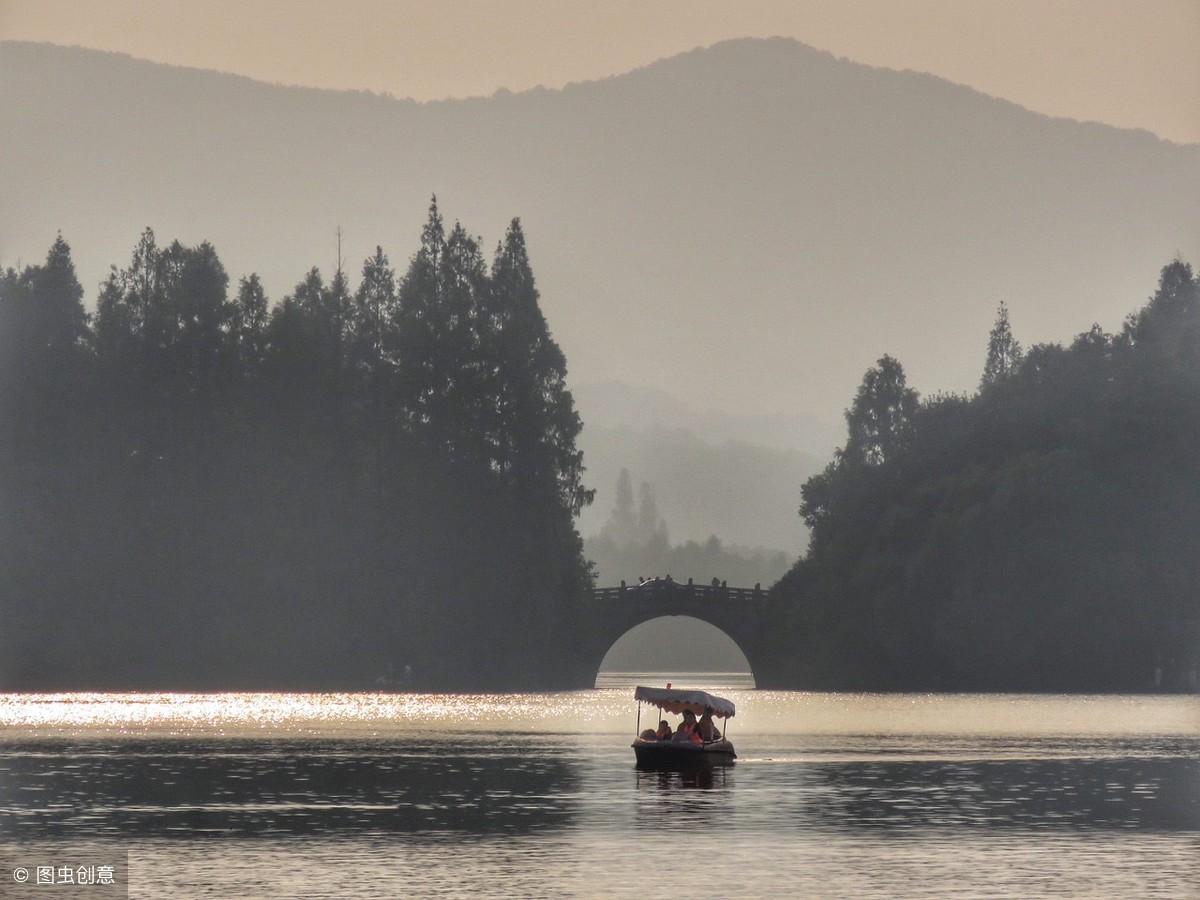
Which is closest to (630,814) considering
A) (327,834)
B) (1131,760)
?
(327,834)

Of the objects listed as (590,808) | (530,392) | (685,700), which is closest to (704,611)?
(530,392)

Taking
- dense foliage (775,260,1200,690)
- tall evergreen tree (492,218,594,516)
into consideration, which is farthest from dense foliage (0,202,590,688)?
dense foliage (775,260,1200,690)

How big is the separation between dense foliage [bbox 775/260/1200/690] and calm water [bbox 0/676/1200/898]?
114ft

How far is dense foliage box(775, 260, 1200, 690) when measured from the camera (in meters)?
124

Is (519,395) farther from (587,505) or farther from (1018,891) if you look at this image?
(1018,891)

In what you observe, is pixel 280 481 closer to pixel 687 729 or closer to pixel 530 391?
pixel 530 391

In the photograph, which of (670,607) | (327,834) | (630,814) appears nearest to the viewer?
(327,834)

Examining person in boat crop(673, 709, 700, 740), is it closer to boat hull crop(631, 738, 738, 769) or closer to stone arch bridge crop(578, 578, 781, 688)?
boat hull crop(631, 738, 738, 769)

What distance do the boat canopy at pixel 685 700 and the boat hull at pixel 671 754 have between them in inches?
47.0

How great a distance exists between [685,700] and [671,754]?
86.3 inches

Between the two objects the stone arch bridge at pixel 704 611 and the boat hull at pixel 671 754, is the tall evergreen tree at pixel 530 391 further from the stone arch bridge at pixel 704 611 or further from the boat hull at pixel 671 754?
the boat hull at pixel 671 754

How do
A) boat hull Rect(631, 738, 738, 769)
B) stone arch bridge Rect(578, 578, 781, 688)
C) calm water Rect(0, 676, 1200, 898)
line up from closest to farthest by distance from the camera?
1. calm water Rect(0, 676, 1200, 898)
2. boat hull Rect(631, 738, 738, 769)
3. stone arch bridge Rect(578, 578, 781, 688)

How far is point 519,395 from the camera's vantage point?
126 m

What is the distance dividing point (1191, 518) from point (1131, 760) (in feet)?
202
